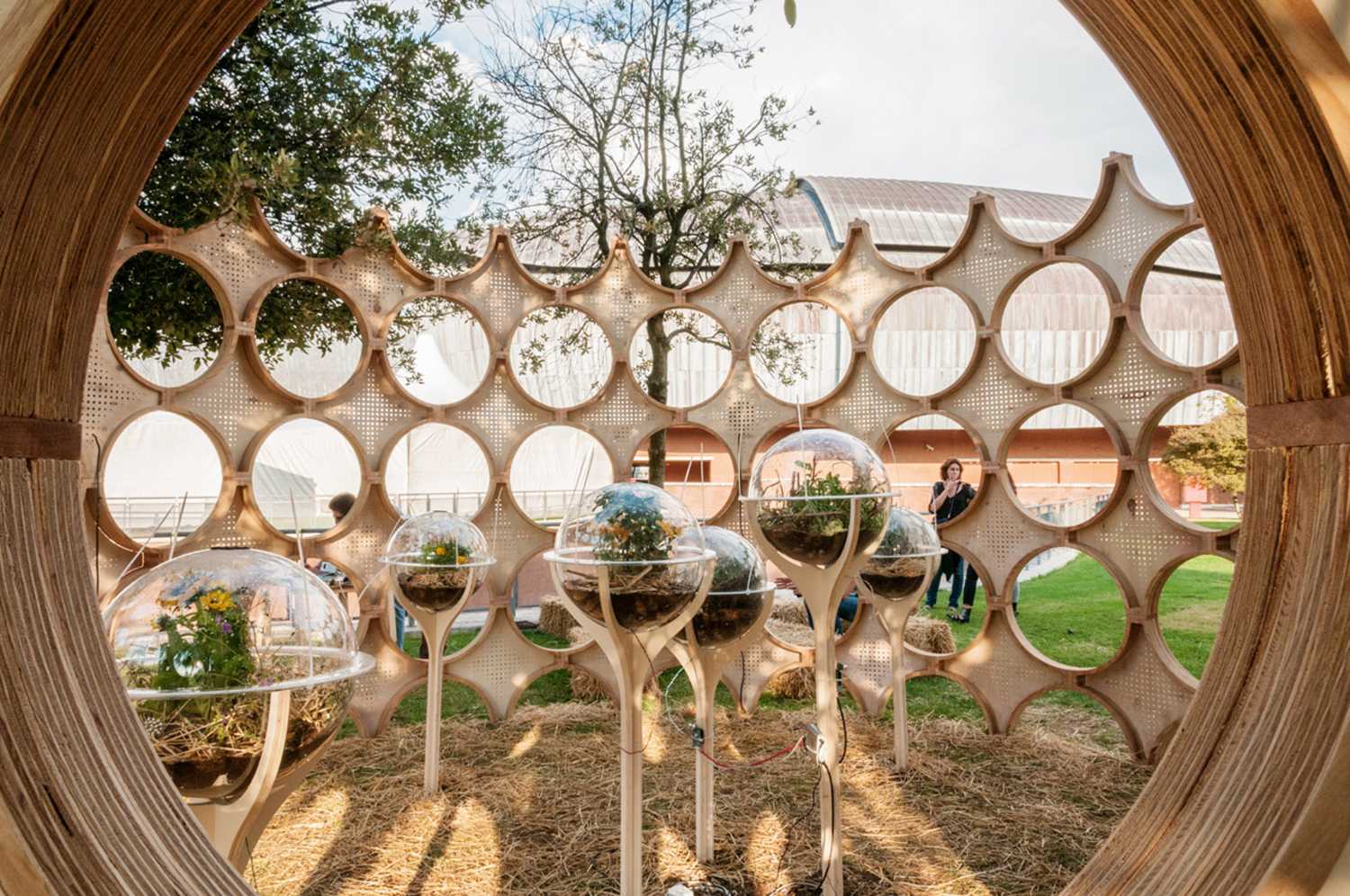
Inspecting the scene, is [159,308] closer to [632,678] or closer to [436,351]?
[436,351]

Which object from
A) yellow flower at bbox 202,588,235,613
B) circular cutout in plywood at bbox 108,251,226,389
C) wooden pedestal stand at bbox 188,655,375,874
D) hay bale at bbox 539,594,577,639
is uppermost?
circular cutout in plywood at bbox 108,251,226,389

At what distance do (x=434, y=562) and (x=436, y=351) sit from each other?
506 cm

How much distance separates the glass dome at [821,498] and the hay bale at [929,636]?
10.9ft

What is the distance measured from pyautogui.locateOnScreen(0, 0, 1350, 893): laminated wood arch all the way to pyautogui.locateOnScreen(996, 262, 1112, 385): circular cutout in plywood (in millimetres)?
12750

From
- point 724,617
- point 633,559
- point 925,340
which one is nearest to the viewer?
point 633,559

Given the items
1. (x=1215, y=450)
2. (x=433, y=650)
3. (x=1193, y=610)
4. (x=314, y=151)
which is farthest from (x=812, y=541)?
(x=1193, y=610)

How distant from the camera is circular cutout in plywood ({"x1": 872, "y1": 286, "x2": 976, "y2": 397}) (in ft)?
38.9

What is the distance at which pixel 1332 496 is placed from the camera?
110cm

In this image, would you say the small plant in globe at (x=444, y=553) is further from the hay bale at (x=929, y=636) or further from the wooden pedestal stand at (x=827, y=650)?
the hay bale at (x=929, y=636)

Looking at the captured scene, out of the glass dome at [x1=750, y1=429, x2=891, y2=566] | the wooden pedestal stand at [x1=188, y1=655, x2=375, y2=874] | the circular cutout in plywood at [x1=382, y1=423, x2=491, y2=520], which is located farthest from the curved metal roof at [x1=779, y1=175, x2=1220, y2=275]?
the wooden pedestal stand at [x1=188, y1=655, x2=375, y2=874]

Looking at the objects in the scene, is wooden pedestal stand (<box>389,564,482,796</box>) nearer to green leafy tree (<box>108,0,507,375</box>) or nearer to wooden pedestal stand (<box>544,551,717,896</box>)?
wooden pedestal stand (<box>544,551,717,896</box>)

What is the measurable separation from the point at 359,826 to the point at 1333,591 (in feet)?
11.6

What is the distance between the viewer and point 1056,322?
14.1 meters

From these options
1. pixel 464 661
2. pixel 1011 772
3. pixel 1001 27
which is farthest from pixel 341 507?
pixel 1001 27
